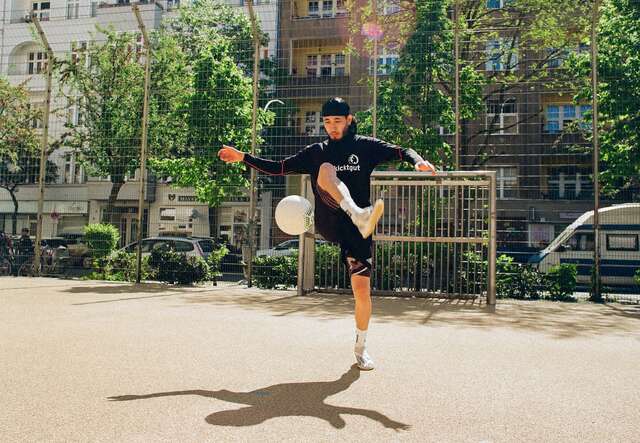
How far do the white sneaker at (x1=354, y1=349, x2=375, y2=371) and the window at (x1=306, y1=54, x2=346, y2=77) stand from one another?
9.03 metres

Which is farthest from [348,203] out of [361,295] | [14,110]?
[14,110]

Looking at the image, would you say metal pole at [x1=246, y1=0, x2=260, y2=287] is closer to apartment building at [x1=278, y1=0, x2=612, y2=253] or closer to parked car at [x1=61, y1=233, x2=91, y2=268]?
apartment building at [x1=278, y1=0, x2=612, y2=253]

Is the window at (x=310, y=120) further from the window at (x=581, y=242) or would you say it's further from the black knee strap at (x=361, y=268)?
the window at (x=581, y=242)

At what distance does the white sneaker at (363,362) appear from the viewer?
407 cm

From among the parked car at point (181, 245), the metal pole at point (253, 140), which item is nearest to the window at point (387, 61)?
the metal pole at point (253, 140)

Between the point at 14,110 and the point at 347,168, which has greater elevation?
the point at 14,110

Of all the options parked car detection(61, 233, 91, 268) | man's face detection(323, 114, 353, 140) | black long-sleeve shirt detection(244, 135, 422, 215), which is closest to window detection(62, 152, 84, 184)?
parked car detection(61, 233, 91, 268)

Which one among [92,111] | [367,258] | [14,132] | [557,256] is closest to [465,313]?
[367,258]

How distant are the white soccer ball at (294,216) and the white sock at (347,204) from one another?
587 mm

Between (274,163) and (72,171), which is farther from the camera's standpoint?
(72,171)

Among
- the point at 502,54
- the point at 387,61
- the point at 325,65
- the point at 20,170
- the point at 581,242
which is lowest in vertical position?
the point at 581,242

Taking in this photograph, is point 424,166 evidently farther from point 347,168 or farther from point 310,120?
point 310,120

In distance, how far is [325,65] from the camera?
14.3m

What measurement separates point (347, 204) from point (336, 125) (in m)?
0.72
